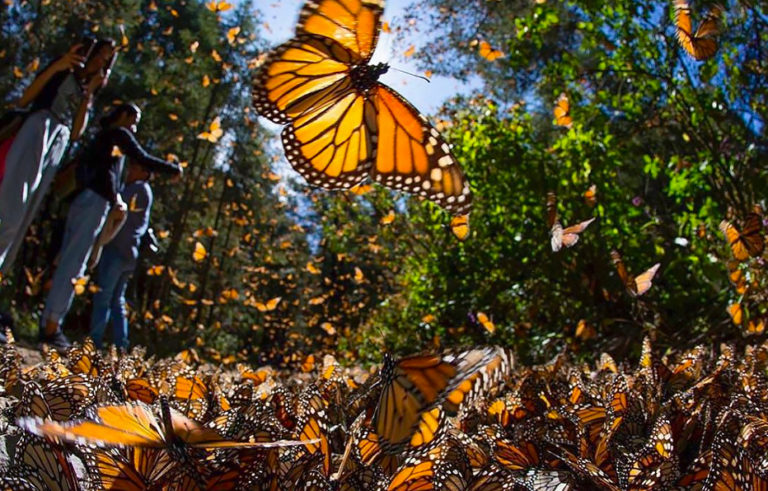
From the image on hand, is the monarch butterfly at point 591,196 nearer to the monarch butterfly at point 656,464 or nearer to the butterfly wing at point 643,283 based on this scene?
the butterfly wing at point 643,283

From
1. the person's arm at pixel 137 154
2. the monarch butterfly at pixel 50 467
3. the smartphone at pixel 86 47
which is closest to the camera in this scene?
the monarch butterfly at pixel 50 467

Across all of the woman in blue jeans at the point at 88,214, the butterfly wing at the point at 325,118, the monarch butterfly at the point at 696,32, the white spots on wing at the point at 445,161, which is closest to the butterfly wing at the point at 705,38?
the monarch butterfly at the point at 696,32

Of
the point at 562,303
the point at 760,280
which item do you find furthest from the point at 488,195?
the point at 760,280

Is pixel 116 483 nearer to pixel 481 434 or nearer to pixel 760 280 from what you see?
pixel 481 434

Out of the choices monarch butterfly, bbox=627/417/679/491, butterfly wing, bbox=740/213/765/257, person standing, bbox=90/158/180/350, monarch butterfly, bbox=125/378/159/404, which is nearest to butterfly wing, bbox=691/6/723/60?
butterfly wing, bbox=740/213/765/257

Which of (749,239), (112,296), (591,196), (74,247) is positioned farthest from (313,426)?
(112,296)

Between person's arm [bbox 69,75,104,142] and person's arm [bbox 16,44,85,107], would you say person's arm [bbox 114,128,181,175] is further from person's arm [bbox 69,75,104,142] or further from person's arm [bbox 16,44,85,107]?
person's arm [bbox 16,44,85,107]

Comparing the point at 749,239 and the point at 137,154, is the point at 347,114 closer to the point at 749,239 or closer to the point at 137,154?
the point at 749,239
